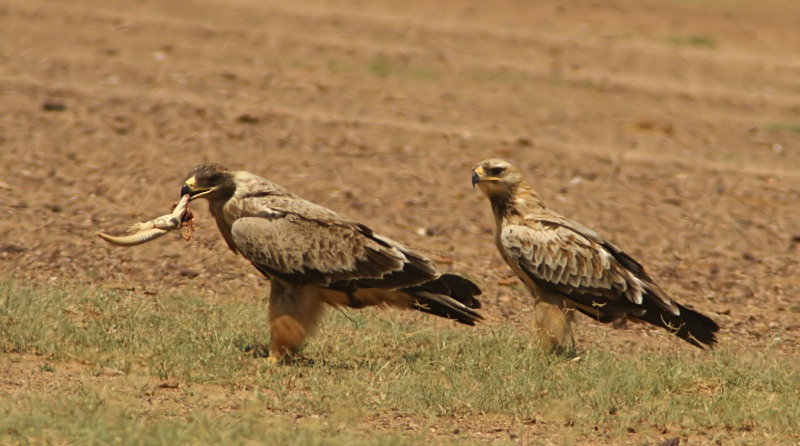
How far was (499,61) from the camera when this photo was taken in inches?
790

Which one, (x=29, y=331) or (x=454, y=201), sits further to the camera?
(x=454, y=201)

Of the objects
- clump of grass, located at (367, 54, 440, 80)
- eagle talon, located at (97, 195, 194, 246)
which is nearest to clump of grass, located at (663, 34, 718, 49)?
clump of grass, located at (367, 54, 440, 80)

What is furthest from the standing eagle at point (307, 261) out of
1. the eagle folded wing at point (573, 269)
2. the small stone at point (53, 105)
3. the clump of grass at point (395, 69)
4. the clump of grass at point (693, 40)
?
the clump of grass at point (693, 40)

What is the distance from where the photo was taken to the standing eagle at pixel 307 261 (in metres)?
8.20

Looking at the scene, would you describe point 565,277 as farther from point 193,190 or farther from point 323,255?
point 193,190

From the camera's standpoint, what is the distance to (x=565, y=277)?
8734 mm

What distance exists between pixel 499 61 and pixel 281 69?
3968 millimetres

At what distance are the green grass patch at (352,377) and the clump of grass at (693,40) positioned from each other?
14.0m

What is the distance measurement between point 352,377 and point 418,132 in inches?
312

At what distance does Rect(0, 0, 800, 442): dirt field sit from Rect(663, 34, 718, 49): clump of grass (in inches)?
2.3

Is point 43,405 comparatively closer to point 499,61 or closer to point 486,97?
point 486,97

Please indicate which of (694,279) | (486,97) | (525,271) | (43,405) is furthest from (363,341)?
(486,97)

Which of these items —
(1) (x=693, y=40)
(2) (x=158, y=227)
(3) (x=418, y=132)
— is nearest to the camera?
(2) (x=158, y=227)

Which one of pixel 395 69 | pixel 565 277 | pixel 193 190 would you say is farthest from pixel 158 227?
pixel 395 69
